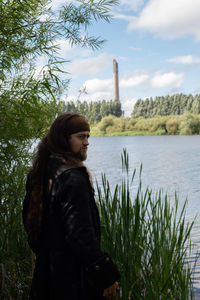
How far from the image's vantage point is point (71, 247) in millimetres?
1461

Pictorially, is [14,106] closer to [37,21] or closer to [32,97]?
[32,97]

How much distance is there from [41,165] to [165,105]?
67.3m

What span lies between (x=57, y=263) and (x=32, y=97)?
1.34 meters

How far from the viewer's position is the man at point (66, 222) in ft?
4.76

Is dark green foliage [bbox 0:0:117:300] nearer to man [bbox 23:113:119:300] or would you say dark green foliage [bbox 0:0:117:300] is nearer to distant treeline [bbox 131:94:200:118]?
man [bbox 23:113:119:300]

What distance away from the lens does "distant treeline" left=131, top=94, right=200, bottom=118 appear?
66.8m

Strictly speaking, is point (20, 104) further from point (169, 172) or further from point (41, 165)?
point (169, 172)

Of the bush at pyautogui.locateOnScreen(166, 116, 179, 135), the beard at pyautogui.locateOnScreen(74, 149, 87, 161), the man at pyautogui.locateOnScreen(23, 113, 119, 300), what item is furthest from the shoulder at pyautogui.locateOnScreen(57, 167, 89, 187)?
the bush at pyautogui.locateOnScreen(166, 116, 179, 135)

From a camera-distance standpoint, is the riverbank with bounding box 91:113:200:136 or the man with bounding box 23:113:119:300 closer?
the man with bounding box 23:113:119:300

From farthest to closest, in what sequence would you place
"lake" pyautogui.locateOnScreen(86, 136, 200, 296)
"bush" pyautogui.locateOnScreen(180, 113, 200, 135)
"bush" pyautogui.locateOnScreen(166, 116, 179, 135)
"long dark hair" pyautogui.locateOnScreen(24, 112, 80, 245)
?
"bush" pyautogui.locateOnScreen(166, 116, 179, 135), "bush" pyautogui.locateOnScreen(180, 113, 200, 135), "lake" pyautogui.locateOnScreen(86, 136, 200, 296), "long dark hair" pyautogui.locateOnScreen(24, 112, 80, 245)

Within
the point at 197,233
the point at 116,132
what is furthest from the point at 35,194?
the point at 116,132

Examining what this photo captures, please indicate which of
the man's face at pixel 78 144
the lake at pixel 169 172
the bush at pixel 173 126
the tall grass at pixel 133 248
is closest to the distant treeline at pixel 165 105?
Answer: the bush at pixel 173 126

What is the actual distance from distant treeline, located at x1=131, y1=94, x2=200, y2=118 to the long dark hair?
215 ft

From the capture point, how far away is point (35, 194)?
1.62 m
